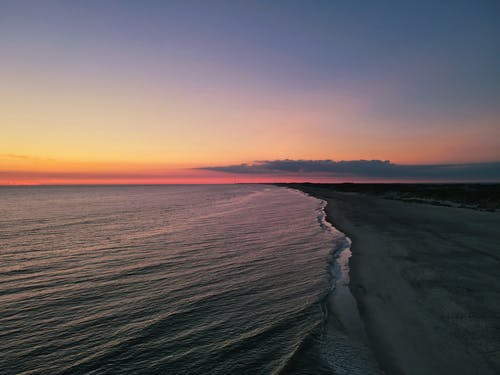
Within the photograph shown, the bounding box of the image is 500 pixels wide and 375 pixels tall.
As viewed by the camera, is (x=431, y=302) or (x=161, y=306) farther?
(x=161, y=306)

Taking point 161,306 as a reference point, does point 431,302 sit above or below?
above

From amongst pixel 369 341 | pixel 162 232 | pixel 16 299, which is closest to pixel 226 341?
pixel 369 341

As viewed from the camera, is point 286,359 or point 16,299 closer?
point 286,359

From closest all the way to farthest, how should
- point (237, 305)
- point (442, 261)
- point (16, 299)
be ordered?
point (237, 305), point (16, 299), point (442, 261)

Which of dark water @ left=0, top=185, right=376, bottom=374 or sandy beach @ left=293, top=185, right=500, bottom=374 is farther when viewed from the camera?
dark water @ left=0, top=185, right=376, bottom=374

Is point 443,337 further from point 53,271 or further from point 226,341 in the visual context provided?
point 53,271

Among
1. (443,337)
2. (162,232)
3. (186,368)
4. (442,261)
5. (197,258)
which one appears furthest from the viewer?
(162,232)

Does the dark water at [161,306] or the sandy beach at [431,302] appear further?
the dark water at [161,306]
